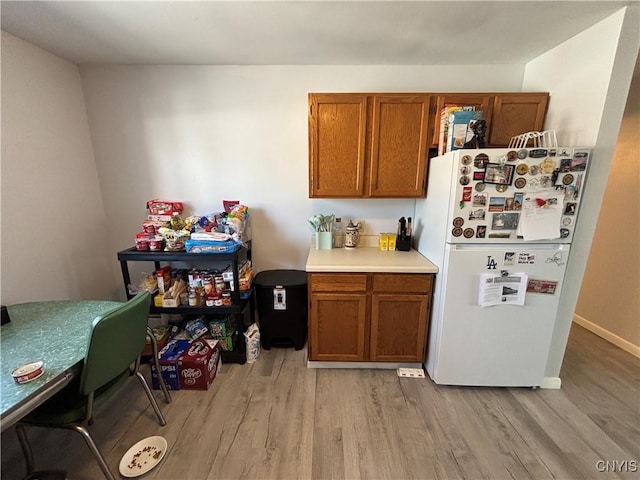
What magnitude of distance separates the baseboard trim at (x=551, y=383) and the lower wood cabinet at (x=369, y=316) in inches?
33.7

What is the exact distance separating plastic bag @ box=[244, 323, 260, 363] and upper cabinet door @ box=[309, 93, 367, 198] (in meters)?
1.25

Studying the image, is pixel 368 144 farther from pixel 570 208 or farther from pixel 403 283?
pixel 570 208

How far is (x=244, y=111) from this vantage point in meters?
2.19

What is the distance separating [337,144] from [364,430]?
1957 mm

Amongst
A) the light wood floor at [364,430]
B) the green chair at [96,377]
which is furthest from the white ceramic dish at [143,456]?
the green chair at [96,377]

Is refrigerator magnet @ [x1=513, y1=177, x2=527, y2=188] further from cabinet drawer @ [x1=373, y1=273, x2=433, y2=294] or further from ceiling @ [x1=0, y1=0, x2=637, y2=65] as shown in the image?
ceiling @ [x1=0, y1=0, x2=637, y2=65]

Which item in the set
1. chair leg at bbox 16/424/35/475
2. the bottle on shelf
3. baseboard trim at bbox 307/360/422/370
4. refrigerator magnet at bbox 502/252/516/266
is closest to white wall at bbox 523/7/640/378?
refrigerator magnet at bbox 502/252/516/266

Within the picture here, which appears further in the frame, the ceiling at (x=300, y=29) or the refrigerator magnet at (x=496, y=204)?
the refrigerator magnet at (x=496, y=204)

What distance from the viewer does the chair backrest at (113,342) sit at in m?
1.05

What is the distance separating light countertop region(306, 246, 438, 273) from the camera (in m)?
1.82

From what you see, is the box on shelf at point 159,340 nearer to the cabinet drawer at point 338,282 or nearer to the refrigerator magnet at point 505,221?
the cabinet drawer at point 338,282

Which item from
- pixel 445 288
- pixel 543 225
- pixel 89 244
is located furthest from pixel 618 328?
pixel 89 244

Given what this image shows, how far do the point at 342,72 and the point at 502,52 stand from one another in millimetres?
1203

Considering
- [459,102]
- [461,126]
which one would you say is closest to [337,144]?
[461,126]
